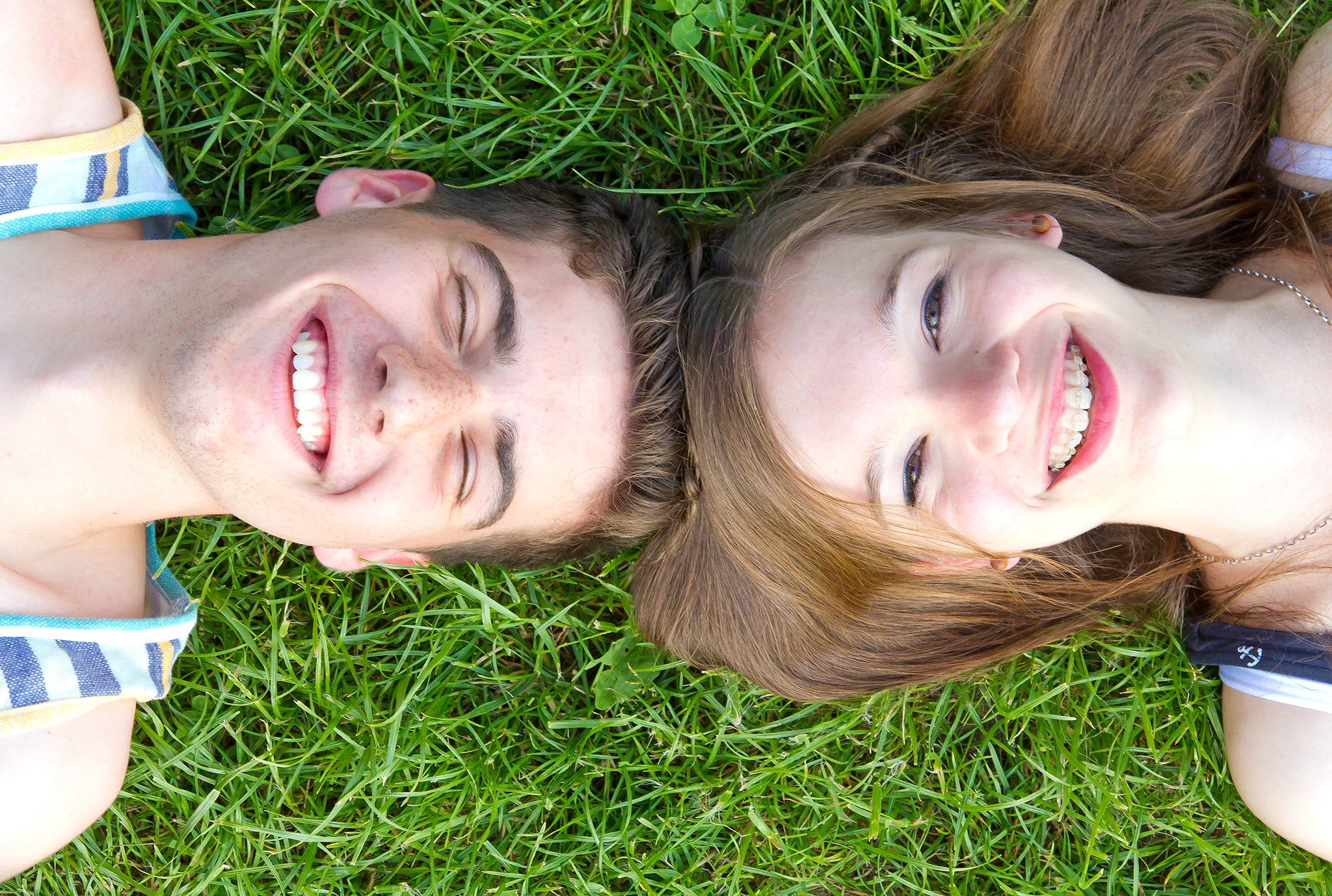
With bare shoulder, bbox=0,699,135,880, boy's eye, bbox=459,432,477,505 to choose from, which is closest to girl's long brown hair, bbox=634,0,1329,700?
boy's eye, bbox=459,432,477,505

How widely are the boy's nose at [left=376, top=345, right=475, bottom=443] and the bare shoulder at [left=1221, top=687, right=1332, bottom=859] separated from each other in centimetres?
285

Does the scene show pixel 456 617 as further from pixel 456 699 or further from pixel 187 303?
pixel 187 303

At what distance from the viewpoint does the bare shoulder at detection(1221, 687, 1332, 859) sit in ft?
10.6

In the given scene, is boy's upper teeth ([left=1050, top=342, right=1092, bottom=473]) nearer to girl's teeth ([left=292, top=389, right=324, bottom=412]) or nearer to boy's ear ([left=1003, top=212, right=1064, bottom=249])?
boy's ear ([left=1003, top=212, right=1064, bottom=249])

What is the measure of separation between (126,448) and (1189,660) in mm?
3539

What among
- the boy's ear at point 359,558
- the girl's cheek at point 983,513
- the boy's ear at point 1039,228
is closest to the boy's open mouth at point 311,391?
the boy's ear at point 359,558

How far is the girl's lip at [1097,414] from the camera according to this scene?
102 inches

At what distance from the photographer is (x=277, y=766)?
351 centimetres

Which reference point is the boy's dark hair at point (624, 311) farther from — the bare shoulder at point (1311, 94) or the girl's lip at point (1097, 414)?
the bare shoulder at point (1311, 94)

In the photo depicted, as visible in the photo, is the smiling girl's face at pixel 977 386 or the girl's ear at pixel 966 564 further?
the girl's ear at pixel 966 564

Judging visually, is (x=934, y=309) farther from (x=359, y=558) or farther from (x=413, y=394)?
(x=359, y=558)

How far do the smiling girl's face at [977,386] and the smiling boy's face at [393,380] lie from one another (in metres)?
0.58

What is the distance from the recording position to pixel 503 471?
2.68m

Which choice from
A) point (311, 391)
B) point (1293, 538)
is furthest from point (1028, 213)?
point (311, 391)
